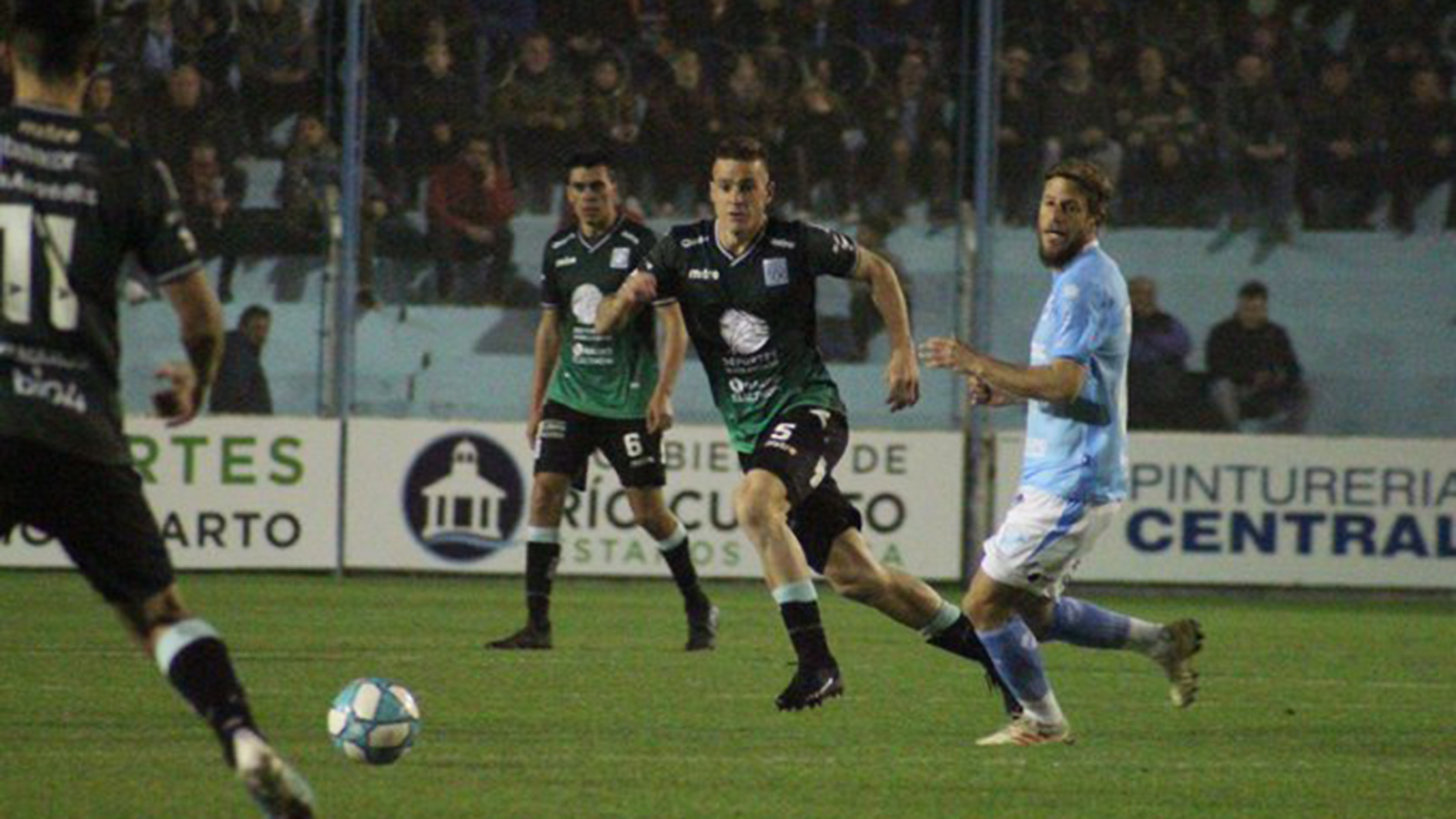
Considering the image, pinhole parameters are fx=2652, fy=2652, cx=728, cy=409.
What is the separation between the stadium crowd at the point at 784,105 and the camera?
19.2m

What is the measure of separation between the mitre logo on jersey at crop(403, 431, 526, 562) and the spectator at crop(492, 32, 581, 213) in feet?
7.72

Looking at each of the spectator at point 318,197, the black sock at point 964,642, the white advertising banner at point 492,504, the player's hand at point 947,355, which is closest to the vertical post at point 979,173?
the white advertising banner at point 492,504

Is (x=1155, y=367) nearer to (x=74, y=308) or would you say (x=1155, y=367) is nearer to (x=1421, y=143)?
(x=1421, y=143)

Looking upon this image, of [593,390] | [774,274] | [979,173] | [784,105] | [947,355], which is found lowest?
[593,390]

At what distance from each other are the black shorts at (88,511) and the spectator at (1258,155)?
1422cm

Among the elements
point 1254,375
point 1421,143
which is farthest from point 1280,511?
point 1421,143

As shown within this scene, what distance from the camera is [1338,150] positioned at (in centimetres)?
1988

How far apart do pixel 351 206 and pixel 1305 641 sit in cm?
778

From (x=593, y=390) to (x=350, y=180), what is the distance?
633 cm

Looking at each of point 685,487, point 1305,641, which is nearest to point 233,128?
point 685,487

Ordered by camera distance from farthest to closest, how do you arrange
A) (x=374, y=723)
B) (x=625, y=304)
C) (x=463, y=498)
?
(x=463, y=498), (x=625, y=304), (x=374, y=723)

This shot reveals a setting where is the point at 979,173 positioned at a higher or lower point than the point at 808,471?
higher

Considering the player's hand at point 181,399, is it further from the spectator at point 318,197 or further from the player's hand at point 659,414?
the spectator at point 318,197

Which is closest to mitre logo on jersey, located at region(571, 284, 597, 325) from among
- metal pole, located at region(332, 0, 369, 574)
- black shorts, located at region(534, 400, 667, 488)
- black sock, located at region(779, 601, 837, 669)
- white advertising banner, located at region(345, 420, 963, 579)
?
black shorts, located at region(534, 400, 667, 488)
